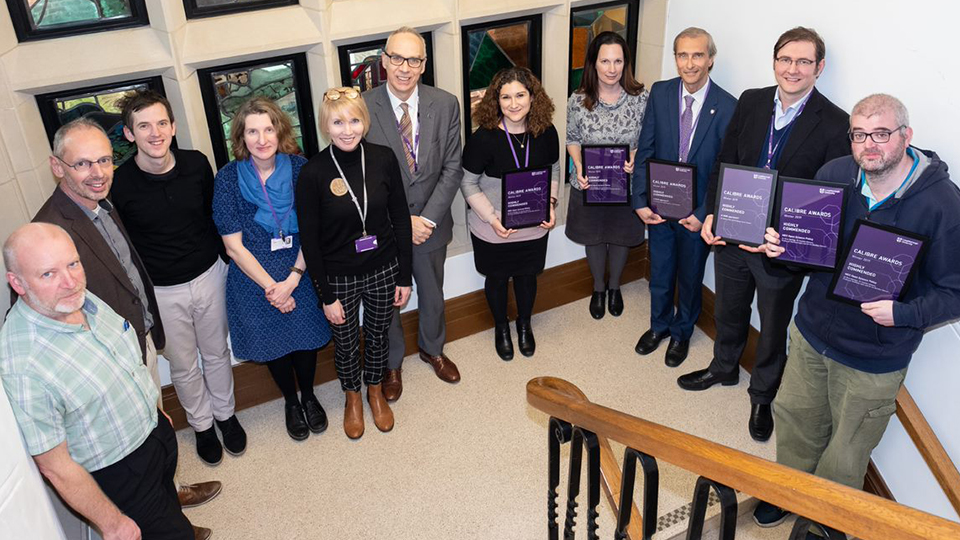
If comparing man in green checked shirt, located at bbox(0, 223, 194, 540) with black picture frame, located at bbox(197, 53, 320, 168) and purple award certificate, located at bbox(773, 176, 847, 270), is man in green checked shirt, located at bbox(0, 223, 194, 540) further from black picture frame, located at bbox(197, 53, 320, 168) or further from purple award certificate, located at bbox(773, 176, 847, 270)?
purple award certificate, located at bbox(773, 176, 847, 270)

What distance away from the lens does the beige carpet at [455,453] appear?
351 cm

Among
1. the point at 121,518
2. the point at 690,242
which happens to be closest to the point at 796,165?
the point at 690,242

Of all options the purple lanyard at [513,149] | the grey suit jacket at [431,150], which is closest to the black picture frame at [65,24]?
the grey suit jacket at [431,150]

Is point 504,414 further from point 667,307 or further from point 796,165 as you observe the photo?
point 796,165

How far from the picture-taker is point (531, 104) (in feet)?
12.8

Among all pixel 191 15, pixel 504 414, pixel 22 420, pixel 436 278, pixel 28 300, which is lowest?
pixel 504 414

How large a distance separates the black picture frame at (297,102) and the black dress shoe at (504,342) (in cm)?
153

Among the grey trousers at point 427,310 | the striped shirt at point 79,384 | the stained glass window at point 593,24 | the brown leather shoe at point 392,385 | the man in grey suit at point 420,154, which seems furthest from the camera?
the stained glass window at point 593,24

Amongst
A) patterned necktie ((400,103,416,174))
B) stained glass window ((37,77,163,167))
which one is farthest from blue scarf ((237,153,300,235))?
stained glass window ((37,77,163,167))

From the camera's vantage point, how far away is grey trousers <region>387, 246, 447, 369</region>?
415cm

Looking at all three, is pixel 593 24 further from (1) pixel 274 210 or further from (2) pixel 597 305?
(1) pixel 274 210

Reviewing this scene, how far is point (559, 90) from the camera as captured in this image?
174 inches

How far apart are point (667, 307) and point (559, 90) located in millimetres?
1453

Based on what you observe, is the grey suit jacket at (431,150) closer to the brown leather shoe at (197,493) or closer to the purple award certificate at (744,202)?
the purple award certificate at (744,202)
